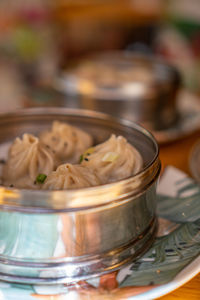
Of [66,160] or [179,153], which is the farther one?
[179,153]

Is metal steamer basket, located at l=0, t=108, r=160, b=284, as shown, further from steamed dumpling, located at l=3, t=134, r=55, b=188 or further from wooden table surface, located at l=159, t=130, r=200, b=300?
wooden table surface, located at l=159, t=130, r=200, b=300

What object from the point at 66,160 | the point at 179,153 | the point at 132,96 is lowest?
the point at 179,153

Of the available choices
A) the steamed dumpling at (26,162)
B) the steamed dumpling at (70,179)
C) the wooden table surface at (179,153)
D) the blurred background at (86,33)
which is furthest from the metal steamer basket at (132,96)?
the blurred background at (86,33)

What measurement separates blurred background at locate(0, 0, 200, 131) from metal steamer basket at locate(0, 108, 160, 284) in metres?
2.52

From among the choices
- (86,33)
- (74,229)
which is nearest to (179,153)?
(74,229)

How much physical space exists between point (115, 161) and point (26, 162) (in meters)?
0.26

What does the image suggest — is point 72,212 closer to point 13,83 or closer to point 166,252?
point 166,252

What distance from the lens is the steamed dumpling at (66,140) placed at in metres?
1.20

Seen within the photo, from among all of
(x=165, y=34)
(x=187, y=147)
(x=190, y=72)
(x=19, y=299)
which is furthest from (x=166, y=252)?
(x=165, y=34)

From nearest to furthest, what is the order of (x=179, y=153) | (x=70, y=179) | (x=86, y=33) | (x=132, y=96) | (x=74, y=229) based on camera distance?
(x=74, y=229)
(x=70, y=179)
(x=179, y=153)
(x=132, y=96)
(x=86, y=33)

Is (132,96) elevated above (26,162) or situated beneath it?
situated beneath

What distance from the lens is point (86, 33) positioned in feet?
15.5

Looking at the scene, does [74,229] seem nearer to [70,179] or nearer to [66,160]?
[70,179]

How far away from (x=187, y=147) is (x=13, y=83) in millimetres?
2365
